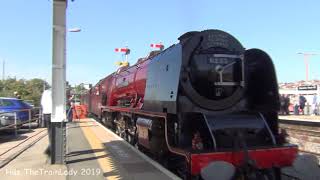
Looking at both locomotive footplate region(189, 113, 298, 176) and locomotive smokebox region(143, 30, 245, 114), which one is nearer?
locomotive footplate region(189, 113, 298, 176)

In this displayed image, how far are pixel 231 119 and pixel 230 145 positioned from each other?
597 mm

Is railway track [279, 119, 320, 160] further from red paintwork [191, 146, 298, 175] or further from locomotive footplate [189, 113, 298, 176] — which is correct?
red paintwork [191, 146, 298, 175]

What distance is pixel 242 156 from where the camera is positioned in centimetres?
848

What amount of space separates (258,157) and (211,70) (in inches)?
75.3

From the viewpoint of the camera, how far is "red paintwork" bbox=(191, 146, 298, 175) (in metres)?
8.14

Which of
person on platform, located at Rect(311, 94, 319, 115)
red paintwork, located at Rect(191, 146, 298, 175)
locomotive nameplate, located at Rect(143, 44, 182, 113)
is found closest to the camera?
red paintwork, located at Rect(191, 146, 298, 175)

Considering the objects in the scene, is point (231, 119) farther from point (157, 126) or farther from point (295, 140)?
point (295, 140)

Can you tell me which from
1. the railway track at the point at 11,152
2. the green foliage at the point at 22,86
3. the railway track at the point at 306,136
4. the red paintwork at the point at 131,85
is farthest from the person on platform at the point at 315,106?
the green foliage at the point at 22,86

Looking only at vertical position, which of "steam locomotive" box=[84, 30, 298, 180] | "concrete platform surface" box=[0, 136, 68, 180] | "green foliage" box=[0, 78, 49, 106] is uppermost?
"green foliage" box=[0, 78, 49, 106]

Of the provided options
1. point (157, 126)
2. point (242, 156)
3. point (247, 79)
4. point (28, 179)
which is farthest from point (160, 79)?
point (28, 179)

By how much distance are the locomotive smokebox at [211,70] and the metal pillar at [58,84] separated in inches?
116

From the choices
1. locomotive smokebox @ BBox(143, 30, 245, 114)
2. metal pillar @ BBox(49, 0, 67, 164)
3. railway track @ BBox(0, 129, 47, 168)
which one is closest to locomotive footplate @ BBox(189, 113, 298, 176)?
locomotive smokebox @ BBox(143, 30, 245, 114)

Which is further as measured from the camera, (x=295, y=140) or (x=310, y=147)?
(x=295, y=140)

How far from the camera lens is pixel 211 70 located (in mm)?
9328
